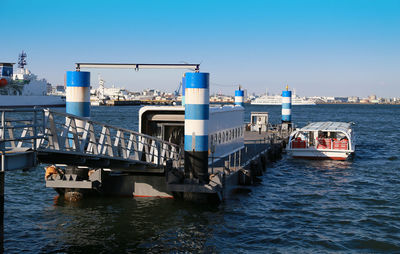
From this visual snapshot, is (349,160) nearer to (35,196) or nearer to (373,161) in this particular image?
(373,161)

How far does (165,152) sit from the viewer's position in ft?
73.6

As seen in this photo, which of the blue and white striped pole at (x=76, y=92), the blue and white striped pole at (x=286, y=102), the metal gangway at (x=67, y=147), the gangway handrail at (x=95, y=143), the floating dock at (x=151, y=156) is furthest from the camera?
the blue and white striped pole at (x=286, y=102)

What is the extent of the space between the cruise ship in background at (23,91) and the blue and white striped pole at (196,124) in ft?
417

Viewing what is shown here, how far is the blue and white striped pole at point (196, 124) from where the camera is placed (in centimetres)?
2022

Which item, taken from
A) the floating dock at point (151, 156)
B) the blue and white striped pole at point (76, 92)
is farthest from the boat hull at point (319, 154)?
the blue and white striped pole at point (76, 92)

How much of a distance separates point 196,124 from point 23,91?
145 metres

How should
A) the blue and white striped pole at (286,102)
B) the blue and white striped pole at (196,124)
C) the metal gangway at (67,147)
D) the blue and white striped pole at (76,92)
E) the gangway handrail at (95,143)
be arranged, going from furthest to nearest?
the blue and white striped pole at (286,102), the blue and white striped pole at (76,92), the blue and white striped pole at (196,124), the gangway handrail at (95,143), the metal gangway at (67,147)

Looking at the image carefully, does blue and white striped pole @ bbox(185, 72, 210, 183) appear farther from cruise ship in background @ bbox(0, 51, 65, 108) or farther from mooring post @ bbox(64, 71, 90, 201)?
cruise ship in background @ bbox(0, 51, 65, 108)

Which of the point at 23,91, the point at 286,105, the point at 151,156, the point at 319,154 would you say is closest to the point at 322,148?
the point at 319,154

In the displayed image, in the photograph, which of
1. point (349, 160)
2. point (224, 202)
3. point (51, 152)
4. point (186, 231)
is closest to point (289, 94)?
point (349, 160)

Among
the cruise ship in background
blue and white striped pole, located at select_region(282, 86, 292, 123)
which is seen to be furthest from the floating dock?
the cruise ship in background

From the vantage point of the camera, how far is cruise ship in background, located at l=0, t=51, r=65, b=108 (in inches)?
5536

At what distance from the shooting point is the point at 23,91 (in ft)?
502

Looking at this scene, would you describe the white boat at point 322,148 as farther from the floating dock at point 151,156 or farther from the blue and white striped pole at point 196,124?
the blue and white striped pole at point 196,124
